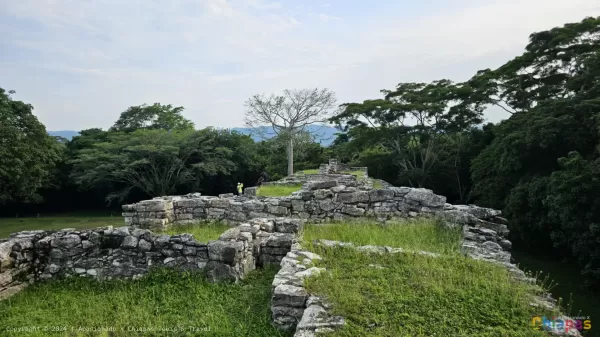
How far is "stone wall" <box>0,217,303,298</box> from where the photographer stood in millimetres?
5832

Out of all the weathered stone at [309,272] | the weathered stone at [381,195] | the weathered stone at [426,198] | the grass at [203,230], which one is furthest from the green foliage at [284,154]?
the weathered stone at [309,272]

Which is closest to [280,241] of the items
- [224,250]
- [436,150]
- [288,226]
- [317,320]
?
[288,226]

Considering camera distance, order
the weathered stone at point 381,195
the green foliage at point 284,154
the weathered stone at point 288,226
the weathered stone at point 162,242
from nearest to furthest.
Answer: the weathered stone at point 162,242 < the weathered stone at point 288,226 < the weathered stone at point 381,195 < the green foliage at point 284,154

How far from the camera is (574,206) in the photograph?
36.8 ft

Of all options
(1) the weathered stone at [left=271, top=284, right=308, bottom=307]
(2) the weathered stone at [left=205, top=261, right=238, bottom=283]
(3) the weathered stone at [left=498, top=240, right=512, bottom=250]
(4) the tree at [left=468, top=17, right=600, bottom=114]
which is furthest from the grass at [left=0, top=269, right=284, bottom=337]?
(4) the tree at [left=468, top=17, right=600, bottom=114]

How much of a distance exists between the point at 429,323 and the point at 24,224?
2937 centimetres

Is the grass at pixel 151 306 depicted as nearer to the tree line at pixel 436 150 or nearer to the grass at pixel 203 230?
the grass at pixel 203 230

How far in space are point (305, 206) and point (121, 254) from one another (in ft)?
16.1

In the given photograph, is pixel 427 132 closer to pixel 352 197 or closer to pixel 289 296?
pixel 352 197

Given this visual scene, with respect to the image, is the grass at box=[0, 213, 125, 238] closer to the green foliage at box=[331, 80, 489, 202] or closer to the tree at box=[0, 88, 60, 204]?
the tree at box=[0, 88, 60, 204]

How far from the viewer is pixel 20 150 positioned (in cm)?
2381

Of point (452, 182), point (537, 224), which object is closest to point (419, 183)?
point (452, 182)

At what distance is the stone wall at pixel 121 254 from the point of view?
583cm

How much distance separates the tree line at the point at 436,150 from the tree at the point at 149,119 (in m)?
0.14
